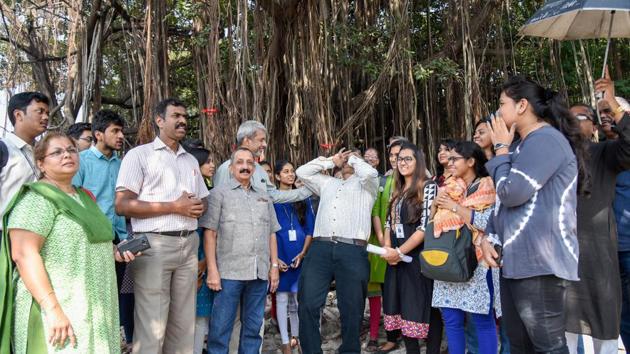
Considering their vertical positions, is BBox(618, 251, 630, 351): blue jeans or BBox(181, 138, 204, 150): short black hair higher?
BBox(181, 138, 204, 150): short black hair

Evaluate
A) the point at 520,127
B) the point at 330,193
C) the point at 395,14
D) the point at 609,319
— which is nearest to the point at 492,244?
the point at 520,127

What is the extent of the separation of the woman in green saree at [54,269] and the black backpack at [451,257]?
146cm

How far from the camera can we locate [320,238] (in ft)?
10.5

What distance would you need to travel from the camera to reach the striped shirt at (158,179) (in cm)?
254

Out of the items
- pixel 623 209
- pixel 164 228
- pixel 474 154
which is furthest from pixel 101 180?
pixel 623 209

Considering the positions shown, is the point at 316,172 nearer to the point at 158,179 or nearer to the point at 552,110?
the point at 158,179

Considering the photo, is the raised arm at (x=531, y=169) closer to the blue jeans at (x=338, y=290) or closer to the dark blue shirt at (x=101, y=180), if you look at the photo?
the blue jeans at (x=338, y=290)

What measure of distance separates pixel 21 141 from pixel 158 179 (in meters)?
0.61

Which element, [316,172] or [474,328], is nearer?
[474,328]

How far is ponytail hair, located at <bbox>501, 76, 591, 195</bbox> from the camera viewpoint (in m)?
1.92

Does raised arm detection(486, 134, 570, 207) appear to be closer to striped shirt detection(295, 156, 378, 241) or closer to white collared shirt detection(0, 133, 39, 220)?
striped shirt detection(295, 156, 378, 241)

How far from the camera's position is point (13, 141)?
8.06ft

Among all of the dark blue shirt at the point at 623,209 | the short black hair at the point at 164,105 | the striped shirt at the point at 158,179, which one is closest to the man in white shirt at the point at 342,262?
the striped shirt at the point at 158,179

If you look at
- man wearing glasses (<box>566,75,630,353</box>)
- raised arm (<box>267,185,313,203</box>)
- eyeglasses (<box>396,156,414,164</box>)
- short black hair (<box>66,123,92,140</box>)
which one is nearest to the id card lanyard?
raised arm (<box>267,185,313,203</box>)
